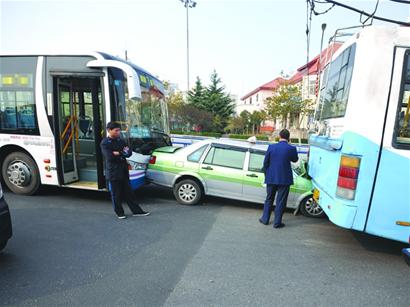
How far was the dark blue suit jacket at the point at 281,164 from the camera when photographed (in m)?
4.77

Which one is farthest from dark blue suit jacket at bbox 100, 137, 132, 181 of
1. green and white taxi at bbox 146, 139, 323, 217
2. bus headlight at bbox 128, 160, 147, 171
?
green and white taxi at bbox 146, 139, 323, 217

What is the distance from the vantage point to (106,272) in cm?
323

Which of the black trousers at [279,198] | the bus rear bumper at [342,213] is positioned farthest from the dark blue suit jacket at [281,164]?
the bus rear bumper at [342,213]

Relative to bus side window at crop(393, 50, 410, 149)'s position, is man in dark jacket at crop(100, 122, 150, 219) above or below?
below

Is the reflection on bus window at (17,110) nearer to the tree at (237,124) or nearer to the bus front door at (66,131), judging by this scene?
the bus front door at (66,131)

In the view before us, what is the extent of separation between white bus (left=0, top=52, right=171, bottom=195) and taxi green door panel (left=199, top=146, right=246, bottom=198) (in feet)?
4.68

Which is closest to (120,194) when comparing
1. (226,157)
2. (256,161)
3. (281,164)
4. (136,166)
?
(136,166)

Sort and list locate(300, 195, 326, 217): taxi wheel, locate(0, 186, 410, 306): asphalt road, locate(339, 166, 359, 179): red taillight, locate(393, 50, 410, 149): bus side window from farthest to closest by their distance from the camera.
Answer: locate(300, 195, 326, 217): taxi wheel → locate(339, 166, 359, 179): red taillight → locate(393, 50, 410, 149): bus side window → locate(0, 186, 410, 306): asphalt road

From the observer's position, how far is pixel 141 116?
6027 mm

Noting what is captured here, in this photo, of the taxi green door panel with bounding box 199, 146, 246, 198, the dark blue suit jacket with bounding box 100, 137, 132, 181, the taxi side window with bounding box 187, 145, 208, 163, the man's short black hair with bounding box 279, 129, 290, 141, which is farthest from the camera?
the taxi side window with bounding box 187, 145, 208, 163

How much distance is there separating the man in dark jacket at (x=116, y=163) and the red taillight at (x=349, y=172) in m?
3.45

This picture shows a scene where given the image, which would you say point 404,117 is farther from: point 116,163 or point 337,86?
point 116,163

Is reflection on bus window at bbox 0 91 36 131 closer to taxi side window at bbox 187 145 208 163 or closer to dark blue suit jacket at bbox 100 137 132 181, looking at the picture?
dark blue suit jacket at bbox 100 137 132 181

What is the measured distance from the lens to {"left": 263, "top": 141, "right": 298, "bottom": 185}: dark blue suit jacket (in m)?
4.77
